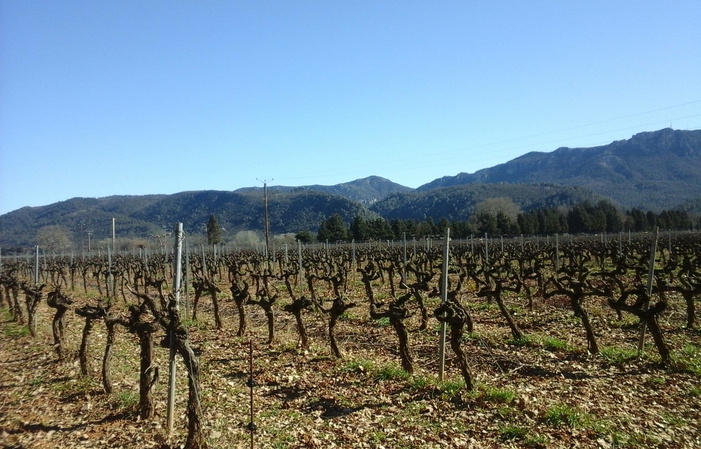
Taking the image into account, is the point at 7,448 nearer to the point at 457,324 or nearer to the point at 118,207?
the point at 457,324

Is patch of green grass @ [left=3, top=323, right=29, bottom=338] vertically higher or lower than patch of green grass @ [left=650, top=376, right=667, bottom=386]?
higher

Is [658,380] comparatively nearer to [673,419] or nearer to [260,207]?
[673,419]

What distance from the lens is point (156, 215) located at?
12206cm

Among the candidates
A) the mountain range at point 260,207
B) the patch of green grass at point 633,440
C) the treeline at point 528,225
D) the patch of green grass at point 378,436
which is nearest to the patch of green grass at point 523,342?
the patch of green grass at point 633,440

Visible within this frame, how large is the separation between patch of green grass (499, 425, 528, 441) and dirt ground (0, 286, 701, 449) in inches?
0.7

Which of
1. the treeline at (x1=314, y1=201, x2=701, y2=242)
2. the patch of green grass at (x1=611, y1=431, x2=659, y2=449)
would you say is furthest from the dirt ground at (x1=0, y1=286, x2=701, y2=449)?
the treeline at (x1=314, y1=201, x2=701, y2=242)

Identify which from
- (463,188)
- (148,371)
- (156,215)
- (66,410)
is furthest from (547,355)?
(463,188)

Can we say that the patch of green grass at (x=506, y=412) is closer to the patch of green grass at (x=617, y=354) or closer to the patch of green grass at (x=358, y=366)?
the patch of green grass at (x=358, y=366)

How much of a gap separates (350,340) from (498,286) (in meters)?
4.04

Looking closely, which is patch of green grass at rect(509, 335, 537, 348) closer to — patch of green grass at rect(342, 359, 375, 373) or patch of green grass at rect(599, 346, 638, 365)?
patch of green grass at rect(599, 346, 638, 365)

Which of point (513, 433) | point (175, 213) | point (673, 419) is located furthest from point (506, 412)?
point (175, 213)

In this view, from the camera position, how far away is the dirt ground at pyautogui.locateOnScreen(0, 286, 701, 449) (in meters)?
5.58

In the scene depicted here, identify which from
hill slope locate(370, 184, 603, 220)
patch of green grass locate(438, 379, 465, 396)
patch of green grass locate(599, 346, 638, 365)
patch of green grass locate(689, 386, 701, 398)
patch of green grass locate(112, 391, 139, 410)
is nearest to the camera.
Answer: patch of green grass locate(112, 391, 139, 410)

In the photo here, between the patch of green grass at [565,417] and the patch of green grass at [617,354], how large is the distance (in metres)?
3.06
